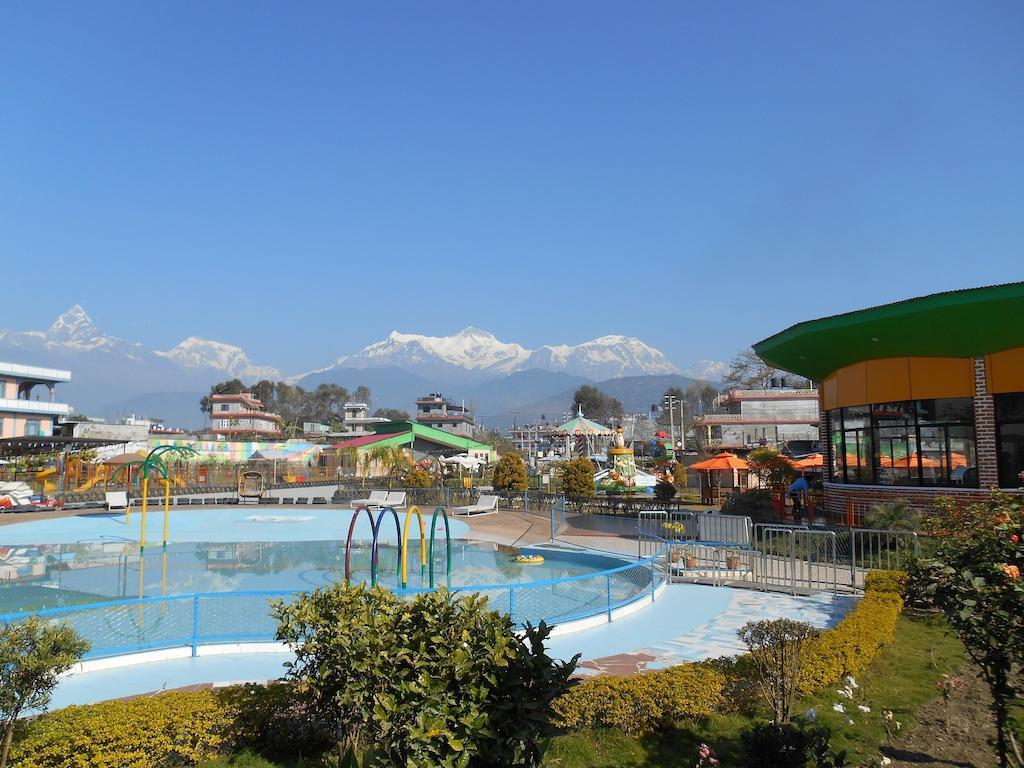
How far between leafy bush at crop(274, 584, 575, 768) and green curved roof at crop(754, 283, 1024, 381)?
1546 cm

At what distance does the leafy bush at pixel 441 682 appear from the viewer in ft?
12.6

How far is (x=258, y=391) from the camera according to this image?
411ft

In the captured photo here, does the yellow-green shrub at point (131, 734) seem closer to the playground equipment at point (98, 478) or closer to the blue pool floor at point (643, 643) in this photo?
the blue pool floor at point (643, 643)

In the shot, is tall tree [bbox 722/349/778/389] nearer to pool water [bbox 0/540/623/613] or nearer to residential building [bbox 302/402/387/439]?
residential building [bbox 302/402/387/439]

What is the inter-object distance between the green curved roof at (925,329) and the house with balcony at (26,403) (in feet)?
157

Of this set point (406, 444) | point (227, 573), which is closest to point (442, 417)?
point (406, 444)

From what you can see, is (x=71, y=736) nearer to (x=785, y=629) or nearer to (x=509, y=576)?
(x=785, y=629)

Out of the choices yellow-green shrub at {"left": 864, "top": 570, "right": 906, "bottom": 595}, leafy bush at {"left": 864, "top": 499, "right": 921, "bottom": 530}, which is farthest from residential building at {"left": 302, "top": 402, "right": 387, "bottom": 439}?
yellow-green shrub at {"left": 864, "top": 570, "right": 906, "bottom": 595}

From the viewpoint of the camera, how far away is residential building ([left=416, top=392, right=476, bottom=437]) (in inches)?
4009

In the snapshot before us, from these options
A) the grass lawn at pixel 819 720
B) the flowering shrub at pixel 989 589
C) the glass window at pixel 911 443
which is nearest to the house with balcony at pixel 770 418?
the glass window at pixel 911 443

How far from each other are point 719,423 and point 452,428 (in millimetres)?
48500

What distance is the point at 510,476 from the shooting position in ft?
101

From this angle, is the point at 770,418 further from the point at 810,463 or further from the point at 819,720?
the point at 819,720

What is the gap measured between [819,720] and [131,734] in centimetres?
605
